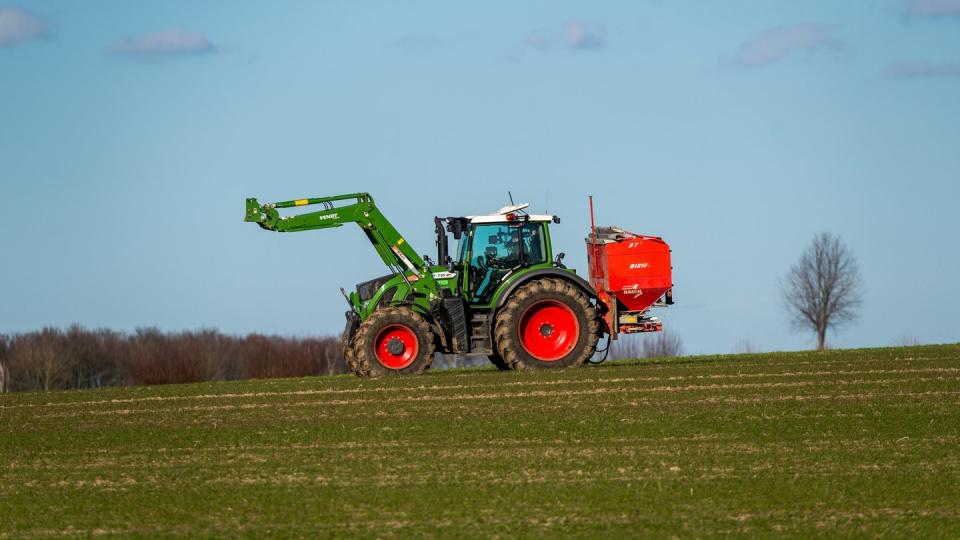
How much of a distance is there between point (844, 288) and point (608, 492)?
47.2 metres

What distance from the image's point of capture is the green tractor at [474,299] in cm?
2147

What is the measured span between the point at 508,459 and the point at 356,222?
1088 centimetres

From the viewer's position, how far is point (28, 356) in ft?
153

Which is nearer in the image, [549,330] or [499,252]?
[549,330]

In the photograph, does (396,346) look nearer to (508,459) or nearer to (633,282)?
(633,282)

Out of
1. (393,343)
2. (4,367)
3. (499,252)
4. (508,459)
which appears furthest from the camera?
(4,367)

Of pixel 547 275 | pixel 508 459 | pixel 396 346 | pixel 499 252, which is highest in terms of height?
pixel 499 252

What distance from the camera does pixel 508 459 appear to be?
40.2 feet

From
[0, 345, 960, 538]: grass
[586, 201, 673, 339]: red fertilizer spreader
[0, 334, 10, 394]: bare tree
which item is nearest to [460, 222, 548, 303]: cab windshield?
[586, 201, 673, 339]: red fertilizer spreader

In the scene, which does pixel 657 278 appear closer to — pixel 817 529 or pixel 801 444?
pixel 801 444

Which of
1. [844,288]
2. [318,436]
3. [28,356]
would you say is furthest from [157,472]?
[844,288]

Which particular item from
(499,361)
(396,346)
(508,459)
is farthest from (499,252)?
(508,459)

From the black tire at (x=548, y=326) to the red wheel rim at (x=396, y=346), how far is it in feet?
4.12

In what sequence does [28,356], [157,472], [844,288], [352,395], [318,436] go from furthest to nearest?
[844,288] < [28,356] < [352,395] < [318,436] < [157,472]
